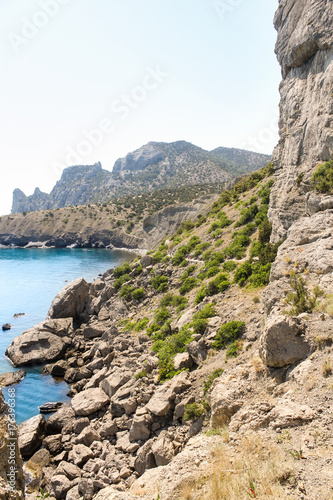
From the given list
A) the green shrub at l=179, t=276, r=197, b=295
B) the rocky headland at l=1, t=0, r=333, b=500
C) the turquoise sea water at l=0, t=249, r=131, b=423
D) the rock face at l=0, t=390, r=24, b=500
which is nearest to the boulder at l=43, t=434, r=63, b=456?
the rocky headland at l=1, t=0, r=333, b=500

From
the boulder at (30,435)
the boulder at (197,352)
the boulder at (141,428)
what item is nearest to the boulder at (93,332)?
the boulder at (30,435)

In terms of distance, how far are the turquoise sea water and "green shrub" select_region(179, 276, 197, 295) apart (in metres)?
12.3

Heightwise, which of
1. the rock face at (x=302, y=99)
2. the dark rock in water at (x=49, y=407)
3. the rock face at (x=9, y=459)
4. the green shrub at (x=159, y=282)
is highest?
the rock face at (x=302, y=99)

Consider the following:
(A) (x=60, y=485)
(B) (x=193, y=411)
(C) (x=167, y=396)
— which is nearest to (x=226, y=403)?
(B) (x=193, y=411)

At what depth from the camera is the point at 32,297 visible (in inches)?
1923

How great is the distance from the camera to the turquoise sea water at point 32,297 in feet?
69.7

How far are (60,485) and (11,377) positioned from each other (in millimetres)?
14827

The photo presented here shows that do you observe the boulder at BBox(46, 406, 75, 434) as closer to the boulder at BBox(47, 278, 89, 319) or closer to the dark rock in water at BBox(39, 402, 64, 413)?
the dark rock in water at BBox(39, 402, 64, 413)

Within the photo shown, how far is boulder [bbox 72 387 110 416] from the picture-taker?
16.5 m

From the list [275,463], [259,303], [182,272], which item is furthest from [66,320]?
[275,463]

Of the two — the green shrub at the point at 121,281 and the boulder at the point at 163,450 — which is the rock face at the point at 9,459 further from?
the green shrub at the point at 121,281

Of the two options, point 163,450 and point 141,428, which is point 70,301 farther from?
point 163,450

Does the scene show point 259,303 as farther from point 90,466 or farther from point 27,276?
point 27,276

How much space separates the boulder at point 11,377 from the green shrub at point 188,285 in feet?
51.5
